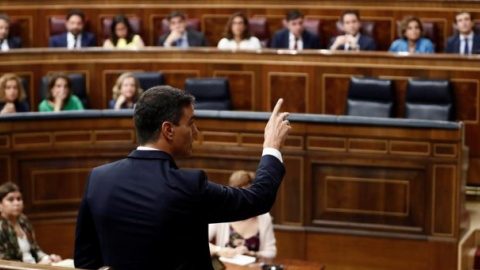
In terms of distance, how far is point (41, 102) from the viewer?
19.1 ft

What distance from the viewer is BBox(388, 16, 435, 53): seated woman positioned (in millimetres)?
6207

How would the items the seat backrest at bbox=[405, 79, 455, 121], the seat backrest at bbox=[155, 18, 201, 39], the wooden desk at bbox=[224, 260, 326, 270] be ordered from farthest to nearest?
1. the seat backrest at bbox=[155, 18, 201, 39]
2. the seat backrest at bbox=[405, 79, 455, 121]
3. the wooden desk at bbox=[224, 260, 326, 270]

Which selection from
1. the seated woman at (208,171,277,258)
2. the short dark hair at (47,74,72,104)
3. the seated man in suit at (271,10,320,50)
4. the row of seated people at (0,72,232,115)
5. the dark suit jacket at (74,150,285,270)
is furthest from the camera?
the seated man in suit at (271,10,320,50)

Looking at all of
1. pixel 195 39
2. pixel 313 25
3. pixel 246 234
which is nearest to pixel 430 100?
pixel 313 25

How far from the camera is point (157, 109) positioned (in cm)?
193

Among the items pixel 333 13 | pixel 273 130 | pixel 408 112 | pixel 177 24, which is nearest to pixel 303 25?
pixel 333 13

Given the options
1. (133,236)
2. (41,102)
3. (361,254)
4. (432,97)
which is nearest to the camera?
(133,236)

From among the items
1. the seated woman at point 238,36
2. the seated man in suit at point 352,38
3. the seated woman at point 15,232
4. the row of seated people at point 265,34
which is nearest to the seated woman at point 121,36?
Result: the row of seated people at point 265,34

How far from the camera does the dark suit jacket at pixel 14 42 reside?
667cm

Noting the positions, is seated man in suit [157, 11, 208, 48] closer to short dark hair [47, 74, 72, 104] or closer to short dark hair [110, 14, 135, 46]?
short dark hair [110, 14, 135, 46]

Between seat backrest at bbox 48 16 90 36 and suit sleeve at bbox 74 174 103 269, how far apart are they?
5.04 meters

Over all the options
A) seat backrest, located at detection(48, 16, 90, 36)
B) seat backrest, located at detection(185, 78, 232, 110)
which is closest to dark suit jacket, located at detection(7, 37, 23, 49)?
seat backrest, located at detection(48, 16, 90, 36)

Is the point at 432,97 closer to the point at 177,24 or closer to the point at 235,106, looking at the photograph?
the point at 235,106

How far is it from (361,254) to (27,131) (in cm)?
173
